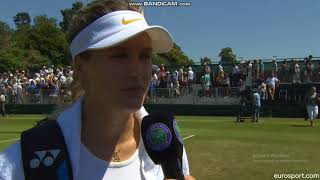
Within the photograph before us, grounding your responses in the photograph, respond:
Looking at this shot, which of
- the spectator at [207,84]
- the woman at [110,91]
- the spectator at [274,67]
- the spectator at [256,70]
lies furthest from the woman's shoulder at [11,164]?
the spectator at [256,70]

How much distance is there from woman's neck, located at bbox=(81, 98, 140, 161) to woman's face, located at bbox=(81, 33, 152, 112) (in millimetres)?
81

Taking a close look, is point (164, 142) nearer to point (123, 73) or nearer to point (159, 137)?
point (159, 137)

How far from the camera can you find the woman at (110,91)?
2.34m

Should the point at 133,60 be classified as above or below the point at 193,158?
above

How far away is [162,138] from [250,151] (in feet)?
40.1

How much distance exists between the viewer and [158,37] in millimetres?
2494

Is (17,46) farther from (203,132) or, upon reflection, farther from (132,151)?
(132,151)

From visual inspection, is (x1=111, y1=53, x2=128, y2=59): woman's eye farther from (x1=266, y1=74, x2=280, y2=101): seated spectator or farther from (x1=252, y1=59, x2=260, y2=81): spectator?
(x1=252, y1=59, x2=260, y2=81): spectator

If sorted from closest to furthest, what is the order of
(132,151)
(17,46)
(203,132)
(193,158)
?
(132,151), (193,158), (203,132), (17,46)

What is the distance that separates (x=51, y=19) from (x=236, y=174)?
310 ft

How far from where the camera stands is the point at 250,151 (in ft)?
46.6

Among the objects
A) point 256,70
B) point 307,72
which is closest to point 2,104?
point 256,70

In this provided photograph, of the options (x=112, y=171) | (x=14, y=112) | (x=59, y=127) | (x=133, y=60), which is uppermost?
(x=133, y=60)

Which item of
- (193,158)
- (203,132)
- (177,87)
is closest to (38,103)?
(177,87)
